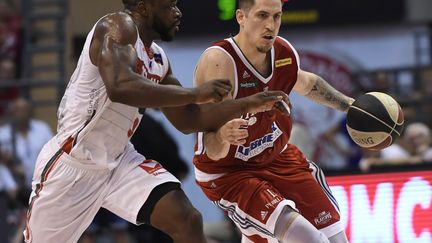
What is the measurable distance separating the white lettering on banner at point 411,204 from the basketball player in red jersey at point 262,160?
4.03 feet

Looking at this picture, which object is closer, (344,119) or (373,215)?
(373,215)

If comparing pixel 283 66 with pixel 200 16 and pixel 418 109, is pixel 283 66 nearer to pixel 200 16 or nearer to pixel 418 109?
pixel 418 109

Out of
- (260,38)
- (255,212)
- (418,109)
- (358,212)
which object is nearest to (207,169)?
(255,212)

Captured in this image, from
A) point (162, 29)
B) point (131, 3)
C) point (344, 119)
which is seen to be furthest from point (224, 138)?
point (344, 119)

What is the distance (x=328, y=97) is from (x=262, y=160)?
694 millimetres

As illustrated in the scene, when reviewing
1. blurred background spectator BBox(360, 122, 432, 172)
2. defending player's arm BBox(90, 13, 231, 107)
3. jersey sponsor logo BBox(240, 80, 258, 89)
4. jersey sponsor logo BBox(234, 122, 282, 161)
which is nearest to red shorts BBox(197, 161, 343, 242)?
jersey sponsor logo BBox(234, 122, 282, 161)

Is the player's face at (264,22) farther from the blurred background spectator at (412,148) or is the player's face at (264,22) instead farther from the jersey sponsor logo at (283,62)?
the blurred background spectator at (412,148)

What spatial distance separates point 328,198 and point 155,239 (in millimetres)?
3526

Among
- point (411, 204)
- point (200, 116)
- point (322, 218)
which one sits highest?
point (200, 116)

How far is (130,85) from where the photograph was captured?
5184 millimetres

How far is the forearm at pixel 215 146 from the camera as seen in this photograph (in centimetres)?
588

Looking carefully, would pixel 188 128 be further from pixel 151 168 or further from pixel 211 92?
pixel 211 92

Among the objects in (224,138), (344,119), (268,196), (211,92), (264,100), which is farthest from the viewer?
(344,119)

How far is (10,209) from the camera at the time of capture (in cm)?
1039
